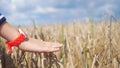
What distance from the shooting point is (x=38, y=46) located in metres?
2.13

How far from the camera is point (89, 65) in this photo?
2072 mm

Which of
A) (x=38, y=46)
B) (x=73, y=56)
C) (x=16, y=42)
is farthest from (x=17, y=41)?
(x=73, y=56)

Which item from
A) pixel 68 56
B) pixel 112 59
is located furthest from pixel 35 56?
pixel 112 59

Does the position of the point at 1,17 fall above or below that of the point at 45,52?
above

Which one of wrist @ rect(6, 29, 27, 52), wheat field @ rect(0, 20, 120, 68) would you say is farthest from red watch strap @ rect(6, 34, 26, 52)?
wheat field @ rect(0, 20, 120, 68)

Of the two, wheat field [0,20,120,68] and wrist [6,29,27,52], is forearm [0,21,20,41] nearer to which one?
wrist [6,29,27,52]

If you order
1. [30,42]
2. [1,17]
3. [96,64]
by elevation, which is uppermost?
[1,17]

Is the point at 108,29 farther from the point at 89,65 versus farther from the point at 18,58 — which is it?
the point at 18,58

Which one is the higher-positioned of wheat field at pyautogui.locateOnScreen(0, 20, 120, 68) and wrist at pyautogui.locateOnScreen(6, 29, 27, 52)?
wrist at pyautogui.locateOnScreen(6, 29, 27, 52)

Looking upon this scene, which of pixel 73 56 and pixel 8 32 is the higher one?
pixel 8 32

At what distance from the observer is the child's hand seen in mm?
2088

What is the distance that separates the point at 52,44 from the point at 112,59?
1.20 ft

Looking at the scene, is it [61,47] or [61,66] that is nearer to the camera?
[61,66]

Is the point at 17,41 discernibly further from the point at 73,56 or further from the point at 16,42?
the point at 73,56
